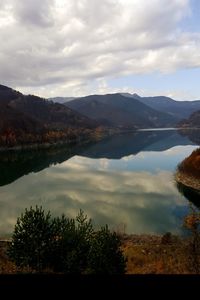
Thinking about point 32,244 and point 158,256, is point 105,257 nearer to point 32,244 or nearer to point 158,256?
point 32,244

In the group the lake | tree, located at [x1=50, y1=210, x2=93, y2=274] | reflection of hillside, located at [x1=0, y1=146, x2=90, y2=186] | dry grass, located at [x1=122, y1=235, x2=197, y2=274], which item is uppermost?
tree, located at [x1=50, y1=210, x2=93, y2=274]

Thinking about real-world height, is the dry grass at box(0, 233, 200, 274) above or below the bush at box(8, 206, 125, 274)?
below

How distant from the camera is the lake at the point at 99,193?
2359 inches

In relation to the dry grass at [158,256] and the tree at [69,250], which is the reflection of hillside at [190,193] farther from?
the tree at [69,250]

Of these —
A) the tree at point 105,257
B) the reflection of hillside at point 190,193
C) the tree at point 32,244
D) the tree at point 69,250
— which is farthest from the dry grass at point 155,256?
the reflection of hillside at point 190,193

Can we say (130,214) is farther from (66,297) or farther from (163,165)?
(163,165)

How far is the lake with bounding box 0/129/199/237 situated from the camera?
197ft

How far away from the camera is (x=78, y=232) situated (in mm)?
30750

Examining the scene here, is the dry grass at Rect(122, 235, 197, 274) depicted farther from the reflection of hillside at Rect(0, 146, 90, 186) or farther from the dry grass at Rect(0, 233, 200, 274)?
the reflection of hillside at Rect(0, 146, 90, 186)

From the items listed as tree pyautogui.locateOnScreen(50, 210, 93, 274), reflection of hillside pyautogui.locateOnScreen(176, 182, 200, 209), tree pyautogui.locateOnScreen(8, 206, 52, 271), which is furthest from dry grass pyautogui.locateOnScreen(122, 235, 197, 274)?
reflection of hillside pyautogui.locateOnScreen(176, 182, 200, 209)

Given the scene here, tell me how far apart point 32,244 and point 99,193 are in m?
56.4

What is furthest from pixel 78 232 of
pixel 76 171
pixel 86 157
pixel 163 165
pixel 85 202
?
pixel 86 157

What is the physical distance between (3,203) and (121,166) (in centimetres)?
7010

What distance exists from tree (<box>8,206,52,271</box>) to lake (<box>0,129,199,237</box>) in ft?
77.3
